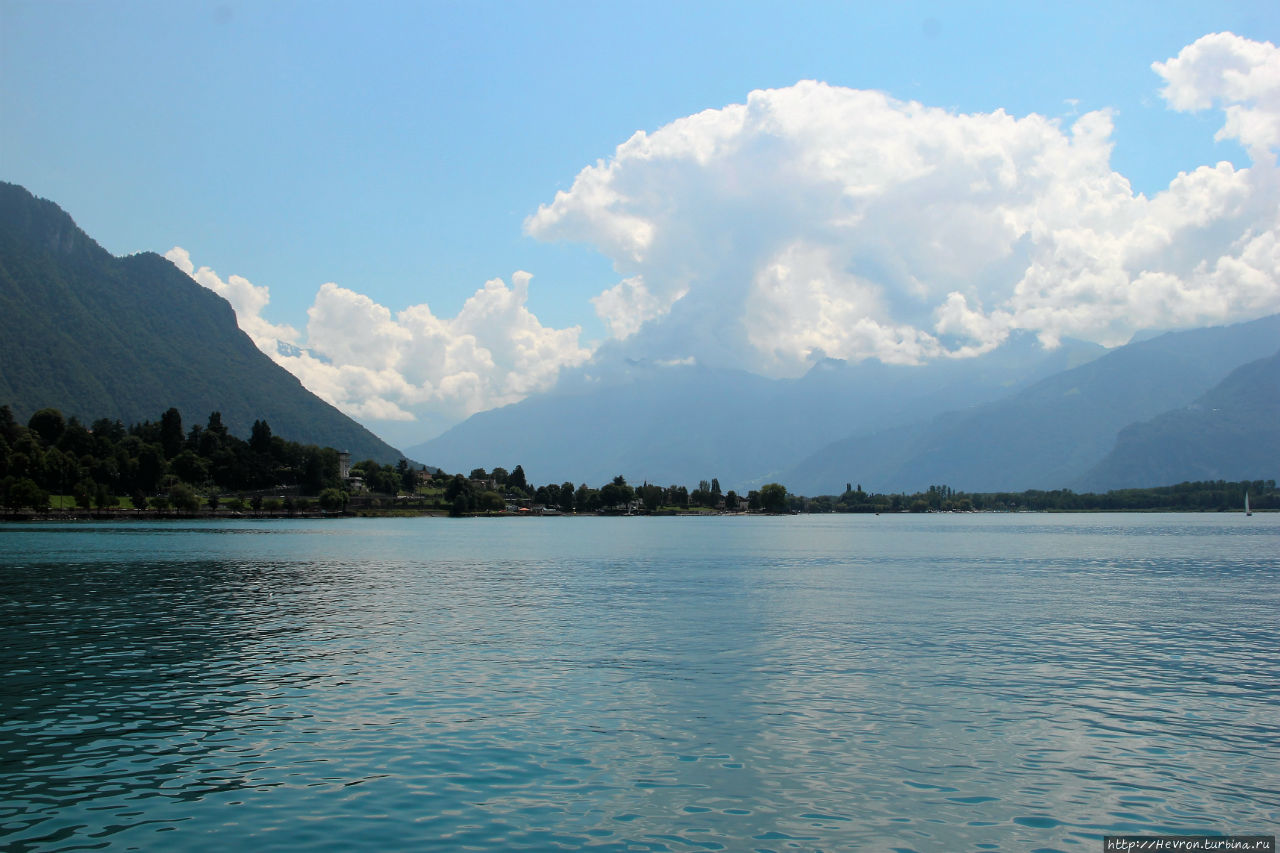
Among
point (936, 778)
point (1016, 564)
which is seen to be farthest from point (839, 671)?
point (1016, 564)

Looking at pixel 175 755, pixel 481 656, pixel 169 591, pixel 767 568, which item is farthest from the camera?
pixel 767 568

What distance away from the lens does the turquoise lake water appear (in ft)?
67.3

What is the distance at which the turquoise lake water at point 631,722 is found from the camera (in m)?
20.5

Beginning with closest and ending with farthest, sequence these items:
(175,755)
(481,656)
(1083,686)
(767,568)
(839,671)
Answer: (175,755), (1083,686), (839,671), (481,656), (767,568)

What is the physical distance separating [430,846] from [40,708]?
19.3 meters

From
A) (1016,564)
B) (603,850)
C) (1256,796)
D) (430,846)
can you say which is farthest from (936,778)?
(1016,564)

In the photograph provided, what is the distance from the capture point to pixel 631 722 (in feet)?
96.5

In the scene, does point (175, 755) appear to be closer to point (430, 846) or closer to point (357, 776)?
point (357, 776)

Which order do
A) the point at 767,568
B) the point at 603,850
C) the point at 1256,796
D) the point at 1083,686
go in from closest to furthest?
the point at 603,850
the point at 1256,796
the point at 1083,686
the point at 767,568

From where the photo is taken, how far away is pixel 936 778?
77.5 feet

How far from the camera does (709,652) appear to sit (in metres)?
43.4

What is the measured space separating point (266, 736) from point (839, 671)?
2213 cm

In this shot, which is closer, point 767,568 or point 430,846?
point 430,846

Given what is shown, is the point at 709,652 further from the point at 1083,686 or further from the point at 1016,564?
the point at 1016,564
